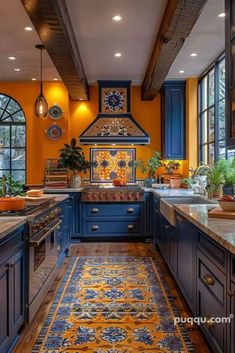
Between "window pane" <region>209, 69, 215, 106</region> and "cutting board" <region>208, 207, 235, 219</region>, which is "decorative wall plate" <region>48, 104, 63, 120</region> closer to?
"window pane" <region>209, 69, 215, 106</region>

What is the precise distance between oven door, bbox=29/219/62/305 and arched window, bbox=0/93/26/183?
11.2ft

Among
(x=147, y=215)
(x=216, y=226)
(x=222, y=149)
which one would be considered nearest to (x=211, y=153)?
(x=222, y=149)

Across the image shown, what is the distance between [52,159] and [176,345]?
470 centimetres

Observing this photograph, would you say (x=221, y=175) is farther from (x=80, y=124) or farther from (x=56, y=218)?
(x=80, y=124)

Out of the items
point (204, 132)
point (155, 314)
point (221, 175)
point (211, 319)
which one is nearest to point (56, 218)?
point (155, 314)

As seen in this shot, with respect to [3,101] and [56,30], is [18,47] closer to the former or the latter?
[56,30]

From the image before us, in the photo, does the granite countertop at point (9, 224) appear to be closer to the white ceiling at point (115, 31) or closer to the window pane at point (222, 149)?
the white ceiling at point (115, 31)

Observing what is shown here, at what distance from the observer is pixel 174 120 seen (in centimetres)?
632

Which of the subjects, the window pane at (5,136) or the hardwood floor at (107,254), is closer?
the hardwood floor at (107,254)

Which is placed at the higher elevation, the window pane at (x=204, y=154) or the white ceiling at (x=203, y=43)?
the white ceiling at (x=203, y=43)

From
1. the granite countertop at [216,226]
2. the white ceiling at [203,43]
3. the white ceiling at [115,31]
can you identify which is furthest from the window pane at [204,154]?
the granite countertop at [216,226]

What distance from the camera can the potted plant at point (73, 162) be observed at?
6105mm

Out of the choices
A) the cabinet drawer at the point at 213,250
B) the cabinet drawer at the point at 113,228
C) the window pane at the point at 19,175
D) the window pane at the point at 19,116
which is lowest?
the cabinet drawer at the point at 113,228

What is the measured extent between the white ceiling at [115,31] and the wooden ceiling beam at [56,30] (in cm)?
14
